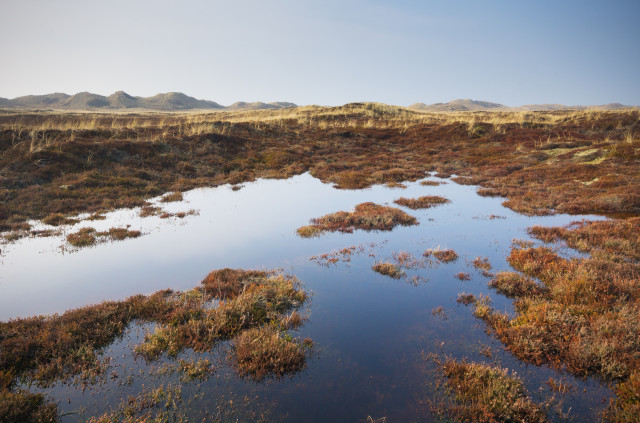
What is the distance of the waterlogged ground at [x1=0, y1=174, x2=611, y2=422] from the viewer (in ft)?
15.2

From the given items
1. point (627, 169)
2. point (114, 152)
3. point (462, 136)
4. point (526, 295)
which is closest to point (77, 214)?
point (114, 152)

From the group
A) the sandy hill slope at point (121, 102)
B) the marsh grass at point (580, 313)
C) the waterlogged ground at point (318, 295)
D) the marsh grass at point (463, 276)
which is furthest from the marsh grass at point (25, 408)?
the sandy hill slope at point (121, 102)

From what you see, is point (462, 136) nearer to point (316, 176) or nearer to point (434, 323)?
point (316, 176)

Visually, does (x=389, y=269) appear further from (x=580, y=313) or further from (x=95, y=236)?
(x=95, y=236)

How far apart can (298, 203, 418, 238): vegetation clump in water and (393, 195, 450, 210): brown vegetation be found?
7.46ft

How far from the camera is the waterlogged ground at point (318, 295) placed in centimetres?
462

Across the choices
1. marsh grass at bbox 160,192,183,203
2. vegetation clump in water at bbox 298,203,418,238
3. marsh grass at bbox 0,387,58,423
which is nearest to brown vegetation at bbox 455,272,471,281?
vegetation clump in water at bbox 298,203,418,238

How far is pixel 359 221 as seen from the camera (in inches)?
540

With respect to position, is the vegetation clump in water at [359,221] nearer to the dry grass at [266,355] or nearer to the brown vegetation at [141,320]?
the brown vegetation at [141,320]

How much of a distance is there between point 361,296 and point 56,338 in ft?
22.2

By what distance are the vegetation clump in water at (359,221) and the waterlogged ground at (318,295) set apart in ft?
2.06

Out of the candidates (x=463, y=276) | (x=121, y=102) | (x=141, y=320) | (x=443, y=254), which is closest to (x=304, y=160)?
(x=443, y=254)

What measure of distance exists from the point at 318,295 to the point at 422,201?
11.4m

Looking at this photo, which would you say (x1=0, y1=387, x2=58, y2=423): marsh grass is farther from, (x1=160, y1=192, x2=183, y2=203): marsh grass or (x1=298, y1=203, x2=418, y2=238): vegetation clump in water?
(x1=160, y1=192, x2=183, y2=203): marsh grass
